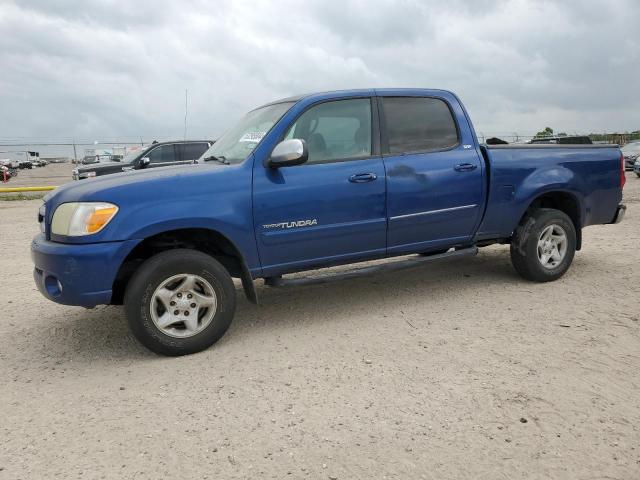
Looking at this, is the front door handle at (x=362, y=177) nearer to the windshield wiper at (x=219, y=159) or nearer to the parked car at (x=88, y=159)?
the windshield wiper at (x=219, y=159)

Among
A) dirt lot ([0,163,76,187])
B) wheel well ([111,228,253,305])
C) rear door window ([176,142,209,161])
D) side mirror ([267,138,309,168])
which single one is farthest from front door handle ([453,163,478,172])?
dirt lot ([0,163,76,187])

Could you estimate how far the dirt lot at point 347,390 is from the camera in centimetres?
261

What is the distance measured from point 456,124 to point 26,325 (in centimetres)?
425

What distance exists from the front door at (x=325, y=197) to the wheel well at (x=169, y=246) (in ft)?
0.84

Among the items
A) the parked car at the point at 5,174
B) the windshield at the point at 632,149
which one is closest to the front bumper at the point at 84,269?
the windshield at the point at 632,149

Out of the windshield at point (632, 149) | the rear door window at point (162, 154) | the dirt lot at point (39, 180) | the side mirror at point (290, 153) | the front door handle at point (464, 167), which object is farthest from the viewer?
the dirt lot at point (39, 180)

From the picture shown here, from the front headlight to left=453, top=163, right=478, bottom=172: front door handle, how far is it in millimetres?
2893

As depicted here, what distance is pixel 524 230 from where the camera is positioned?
5430mm

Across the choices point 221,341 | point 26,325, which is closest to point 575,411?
point 221,341

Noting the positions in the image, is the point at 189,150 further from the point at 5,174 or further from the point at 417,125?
the point at 5,174

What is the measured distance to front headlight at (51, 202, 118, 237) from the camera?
3711 mm

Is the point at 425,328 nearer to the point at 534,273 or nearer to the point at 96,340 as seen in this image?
the point at 534,273

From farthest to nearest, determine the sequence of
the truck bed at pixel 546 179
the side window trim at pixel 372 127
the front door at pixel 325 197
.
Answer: the truck bed at pixel 546 179 → the side window trim at pixel 372 127 → the front door at pixel 325 197

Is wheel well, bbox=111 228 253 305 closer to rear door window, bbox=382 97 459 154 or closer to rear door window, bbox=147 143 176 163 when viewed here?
rear door window, bbox=382 97 459 154
